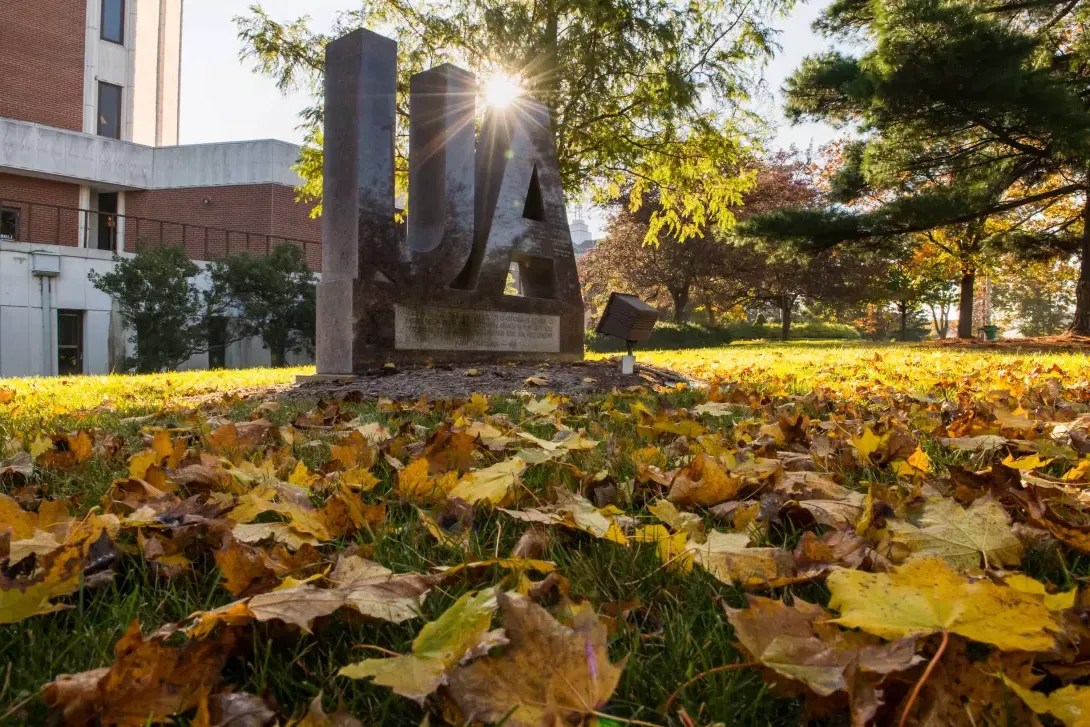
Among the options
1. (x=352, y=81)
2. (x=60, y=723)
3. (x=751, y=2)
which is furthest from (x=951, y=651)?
(x=751, y=2)

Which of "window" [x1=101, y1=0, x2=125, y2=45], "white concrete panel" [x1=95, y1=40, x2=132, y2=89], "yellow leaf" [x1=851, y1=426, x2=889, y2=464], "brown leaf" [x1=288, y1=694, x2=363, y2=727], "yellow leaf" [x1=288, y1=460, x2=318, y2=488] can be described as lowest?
"brown leaf" [x1=288, y1=694, x2=363, y2=727]

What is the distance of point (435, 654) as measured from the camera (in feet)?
2.72

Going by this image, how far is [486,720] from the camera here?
0.73 m

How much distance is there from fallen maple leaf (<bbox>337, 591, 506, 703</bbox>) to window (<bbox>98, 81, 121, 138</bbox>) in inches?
1109

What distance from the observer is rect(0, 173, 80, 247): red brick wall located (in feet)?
66.7

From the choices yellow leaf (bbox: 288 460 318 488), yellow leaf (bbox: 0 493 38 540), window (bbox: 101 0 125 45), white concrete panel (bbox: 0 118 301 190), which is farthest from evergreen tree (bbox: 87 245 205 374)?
yellow leaf (bbox: 0 493 38 540)

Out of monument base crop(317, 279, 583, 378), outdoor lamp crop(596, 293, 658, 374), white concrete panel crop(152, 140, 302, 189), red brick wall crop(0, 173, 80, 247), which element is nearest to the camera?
monument base crop(317, 279, 583, 378)

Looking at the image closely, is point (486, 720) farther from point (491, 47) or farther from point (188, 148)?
point (188, 148)

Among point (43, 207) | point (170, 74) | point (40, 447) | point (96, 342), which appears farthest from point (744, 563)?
point (170, 74)

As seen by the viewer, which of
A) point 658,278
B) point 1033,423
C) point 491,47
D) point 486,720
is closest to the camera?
point 486,720

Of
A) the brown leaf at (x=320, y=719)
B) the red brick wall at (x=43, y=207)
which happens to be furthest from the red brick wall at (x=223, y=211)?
the brown leaf at (x=320, y=719)

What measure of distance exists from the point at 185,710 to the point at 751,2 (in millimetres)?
14539

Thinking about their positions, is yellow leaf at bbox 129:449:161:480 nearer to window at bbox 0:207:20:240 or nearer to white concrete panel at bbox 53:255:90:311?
white concrete panel at bbox 53:255:90:311

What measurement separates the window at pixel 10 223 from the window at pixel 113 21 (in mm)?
6909
